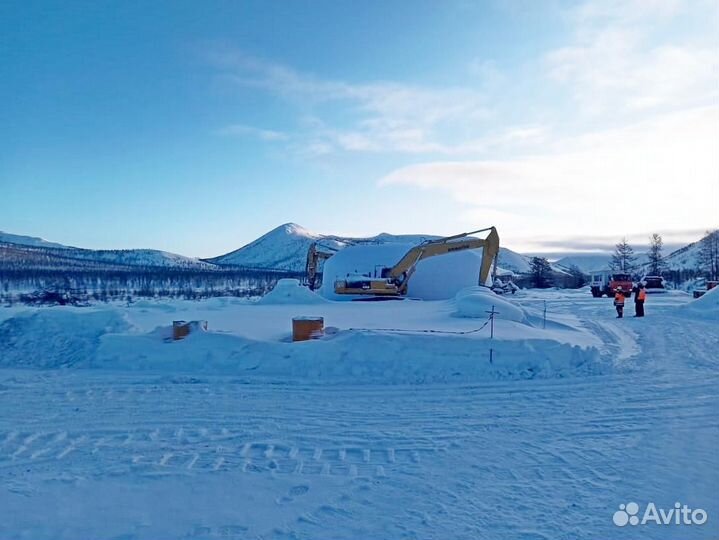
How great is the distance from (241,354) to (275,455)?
17.4ft

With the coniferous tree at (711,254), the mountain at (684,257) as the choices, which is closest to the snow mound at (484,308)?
the coniferous tree at (711,254)

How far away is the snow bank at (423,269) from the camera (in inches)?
1341

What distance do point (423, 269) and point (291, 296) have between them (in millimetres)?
10590

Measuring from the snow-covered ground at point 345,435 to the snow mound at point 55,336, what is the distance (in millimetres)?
50

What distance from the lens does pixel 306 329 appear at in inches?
460

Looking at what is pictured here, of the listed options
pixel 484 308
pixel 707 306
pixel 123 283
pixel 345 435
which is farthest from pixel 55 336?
pixel 123 283

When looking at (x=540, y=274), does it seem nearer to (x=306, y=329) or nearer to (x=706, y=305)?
(x=706, y=305)

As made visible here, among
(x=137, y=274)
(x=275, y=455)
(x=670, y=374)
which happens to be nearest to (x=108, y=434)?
(x=275, y=455)

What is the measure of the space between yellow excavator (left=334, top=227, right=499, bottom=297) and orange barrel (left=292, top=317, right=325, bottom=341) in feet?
53.7

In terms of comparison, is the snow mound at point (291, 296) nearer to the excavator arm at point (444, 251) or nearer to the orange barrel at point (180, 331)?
the excavator arm at point (444, 251)

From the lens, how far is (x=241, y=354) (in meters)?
10.7

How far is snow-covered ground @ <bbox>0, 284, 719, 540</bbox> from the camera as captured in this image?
14.2 ft

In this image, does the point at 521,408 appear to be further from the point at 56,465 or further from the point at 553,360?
the point at 56,465

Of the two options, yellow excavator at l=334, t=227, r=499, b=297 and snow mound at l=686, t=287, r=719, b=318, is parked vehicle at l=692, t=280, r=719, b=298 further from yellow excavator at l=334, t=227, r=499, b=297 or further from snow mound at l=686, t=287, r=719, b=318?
yellow excavator at l=334, t=227, r=499, b=297
